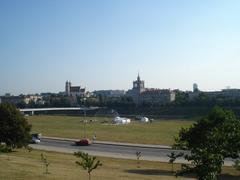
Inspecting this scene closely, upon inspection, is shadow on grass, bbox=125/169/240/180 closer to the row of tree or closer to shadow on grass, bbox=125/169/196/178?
shadow on grass, bbox=125/169/196/178

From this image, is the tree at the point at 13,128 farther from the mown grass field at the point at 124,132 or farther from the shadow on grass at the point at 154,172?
the mown grass field at the point at 124,132

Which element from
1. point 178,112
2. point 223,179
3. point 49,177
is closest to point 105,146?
point 223,179

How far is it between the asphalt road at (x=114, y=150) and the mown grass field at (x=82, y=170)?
15.1ft

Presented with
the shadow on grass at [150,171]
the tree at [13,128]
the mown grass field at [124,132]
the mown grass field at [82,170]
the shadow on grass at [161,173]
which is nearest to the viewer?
the mown grass field at [82,170]

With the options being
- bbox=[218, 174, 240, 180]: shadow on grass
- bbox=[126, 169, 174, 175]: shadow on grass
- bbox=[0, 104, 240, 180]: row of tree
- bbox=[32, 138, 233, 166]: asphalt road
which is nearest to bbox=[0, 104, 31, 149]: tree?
bbox=[0, 104, 240, 180]: row of tree

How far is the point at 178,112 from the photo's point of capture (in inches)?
7111

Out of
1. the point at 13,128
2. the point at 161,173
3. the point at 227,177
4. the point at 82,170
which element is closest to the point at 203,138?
the point at 227,177

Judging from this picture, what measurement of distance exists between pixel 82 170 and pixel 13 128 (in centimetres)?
2228

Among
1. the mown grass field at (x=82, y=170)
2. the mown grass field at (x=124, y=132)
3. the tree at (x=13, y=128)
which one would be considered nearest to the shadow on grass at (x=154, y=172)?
the mown grass field at (x=82, y=170)

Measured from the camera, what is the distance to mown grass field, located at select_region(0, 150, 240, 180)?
30.7 metres

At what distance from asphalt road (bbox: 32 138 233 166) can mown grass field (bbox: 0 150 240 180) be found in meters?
4.60

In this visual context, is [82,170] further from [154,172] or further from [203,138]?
[203,138]

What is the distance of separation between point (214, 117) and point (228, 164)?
22.2 feet

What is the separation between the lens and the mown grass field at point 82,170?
30703 mm
